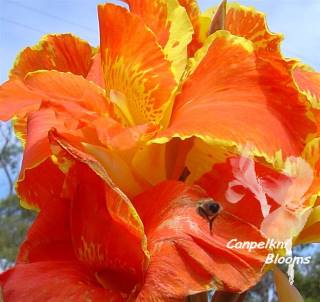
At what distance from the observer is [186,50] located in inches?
17.0

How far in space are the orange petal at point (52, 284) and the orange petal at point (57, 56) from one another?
0.17 m

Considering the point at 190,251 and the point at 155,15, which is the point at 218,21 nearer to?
the point at 155,15

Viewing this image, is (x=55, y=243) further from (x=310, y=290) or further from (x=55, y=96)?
(x=310, y=290)

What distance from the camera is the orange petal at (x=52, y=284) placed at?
1.20ft

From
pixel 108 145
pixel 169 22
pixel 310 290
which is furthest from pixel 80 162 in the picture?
pixel 310 290

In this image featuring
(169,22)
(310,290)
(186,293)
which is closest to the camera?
(186,293)

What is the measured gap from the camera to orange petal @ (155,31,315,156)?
1.23ft

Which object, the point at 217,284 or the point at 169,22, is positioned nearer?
the point at 217,284

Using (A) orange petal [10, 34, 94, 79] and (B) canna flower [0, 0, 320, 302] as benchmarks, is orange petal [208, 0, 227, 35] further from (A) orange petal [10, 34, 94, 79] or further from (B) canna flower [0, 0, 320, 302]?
(A) orange petal [10, 34, 94, 79]

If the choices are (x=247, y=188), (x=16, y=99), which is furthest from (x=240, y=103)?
(x=16, y=99)

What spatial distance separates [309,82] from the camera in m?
0.43

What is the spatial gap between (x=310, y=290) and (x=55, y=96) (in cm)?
957

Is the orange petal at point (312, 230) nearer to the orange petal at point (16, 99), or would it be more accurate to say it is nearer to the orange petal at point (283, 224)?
the orange petal at point (283, 224)

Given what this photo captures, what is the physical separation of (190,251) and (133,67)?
0.46 ft
